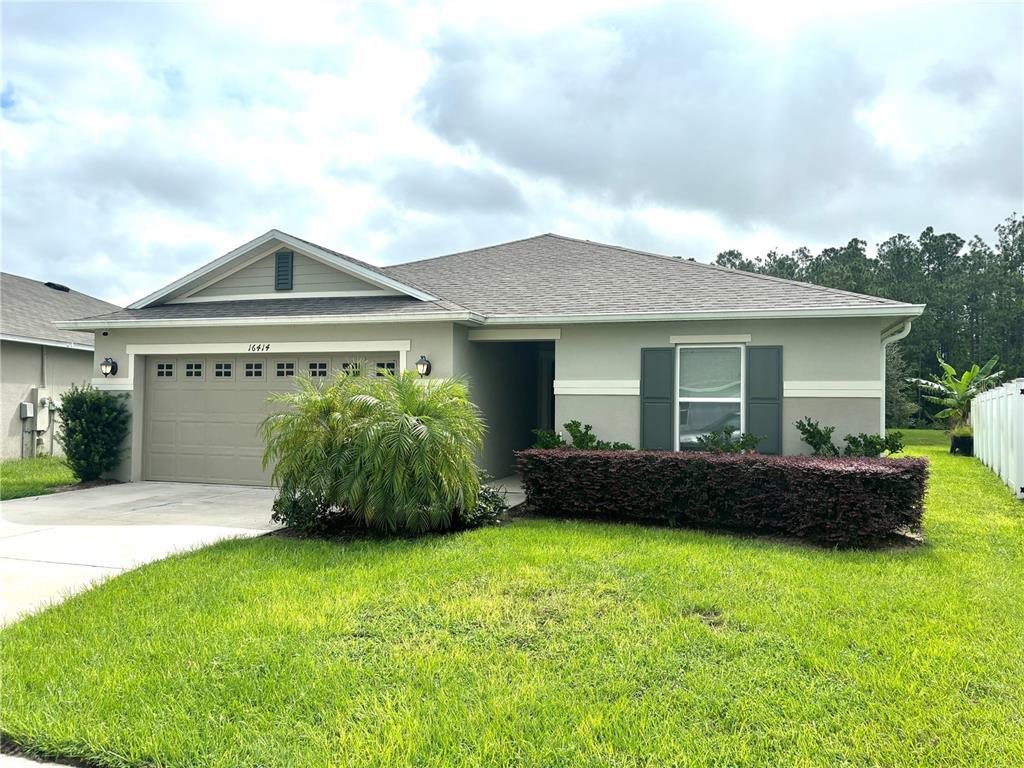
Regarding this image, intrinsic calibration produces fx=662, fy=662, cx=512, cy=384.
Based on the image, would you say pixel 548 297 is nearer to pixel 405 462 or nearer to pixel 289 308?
pixel 289 308

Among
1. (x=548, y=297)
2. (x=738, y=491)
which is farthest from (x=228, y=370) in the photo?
(x=738, y=491)

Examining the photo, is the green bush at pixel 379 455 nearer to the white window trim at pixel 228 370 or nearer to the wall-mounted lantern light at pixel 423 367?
the wall-mounted lantern light at pixel 423 367

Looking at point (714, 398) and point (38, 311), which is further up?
point (38, 311)

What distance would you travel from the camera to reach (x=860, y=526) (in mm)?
7105

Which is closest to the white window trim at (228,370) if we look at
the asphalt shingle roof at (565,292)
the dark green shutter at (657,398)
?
the asphalt shingle roof at (565,292)

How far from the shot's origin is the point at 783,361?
9.76 m

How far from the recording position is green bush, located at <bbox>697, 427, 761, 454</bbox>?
30.7 ft

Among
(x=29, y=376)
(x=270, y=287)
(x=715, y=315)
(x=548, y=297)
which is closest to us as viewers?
(x=715, y=315)

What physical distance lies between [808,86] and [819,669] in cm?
1144

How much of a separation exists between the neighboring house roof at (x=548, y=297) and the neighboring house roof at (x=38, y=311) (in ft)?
15.0

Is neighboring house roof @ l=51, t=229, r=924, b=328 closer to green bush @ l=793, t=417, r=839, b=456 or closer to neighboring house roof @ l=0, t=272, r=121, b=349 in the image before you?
green bush @ l=793, t=417, r=839, b=456

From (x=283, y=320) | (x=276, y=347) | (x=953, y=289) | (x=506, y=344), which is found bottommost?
(x=276, y=347)

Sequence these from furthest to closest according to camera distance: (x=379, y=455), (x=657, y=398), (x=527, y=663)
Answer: (x=657, y=398)
(x=379, y=455)
(x=527, y=663)

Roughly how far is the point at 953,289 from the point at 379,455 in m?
43.4
